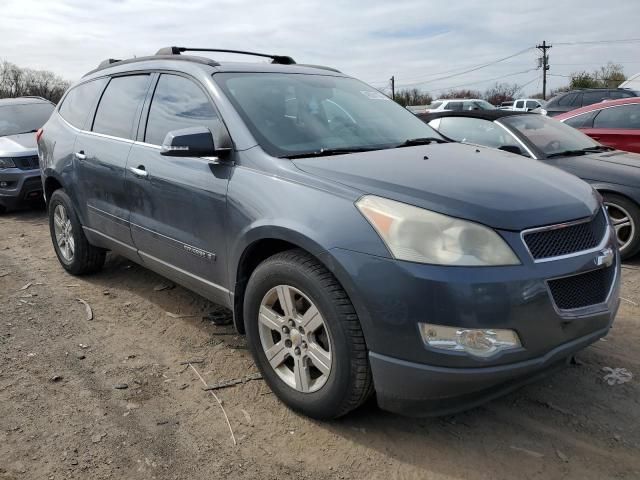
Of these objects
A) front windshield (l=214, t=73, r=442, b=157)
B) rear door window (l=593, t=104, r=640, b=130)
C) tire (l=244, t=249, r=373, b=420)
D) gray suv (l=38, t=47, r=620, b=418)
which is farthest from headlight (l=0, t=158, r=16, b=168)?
rear door window (l=593, t=104, r=640, b=130)

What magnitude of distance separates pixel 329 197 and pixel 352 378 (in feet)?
2.67

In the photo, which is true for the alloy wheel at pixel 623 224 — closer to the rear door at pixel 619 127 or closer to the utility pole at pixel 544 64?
the rear door at pixel 619 127

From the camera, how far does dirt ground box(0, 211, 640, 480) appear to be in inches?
96.0

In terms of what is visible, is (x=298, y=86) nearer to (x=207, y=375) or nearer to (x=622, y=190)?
(x=207, y=375)

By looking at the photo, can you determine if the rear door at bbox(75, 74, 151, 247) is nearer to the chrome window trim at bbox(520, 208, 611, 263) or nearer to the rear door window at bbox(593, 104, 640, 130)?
the chrome window trim at bbox(520, 208, 611, 263)

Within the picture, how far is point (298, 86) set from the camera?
3621 millimetres

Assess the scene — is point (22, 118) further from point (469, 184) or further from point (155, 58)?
point (469, 184)

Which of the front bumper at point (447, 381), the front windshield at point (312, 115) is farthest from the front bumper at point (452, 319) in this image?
the front windshield at point (312, 115)

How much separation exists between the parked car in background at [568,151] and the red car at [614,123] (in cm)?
146

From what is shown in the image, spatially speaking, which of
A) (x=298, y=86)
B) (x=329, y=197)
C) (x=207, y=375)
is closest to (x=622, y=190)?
(x=298, y=86)

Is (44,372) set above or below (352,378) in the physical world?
below

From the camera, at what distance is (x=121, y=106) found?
418 centimetres

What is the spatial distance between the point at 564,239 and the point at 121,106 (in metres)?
3.26

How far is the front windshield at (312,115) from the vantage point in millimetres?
3105
